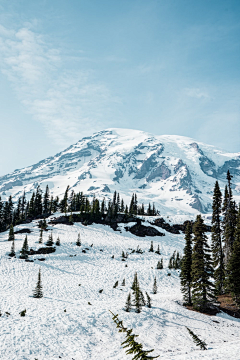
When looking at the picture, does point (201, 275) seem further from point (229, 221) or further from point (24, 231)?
point (24, 231)

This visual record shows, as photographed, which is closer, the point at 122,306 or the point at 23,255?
the point at 122,306

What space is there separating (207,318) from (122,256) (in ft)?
98.3

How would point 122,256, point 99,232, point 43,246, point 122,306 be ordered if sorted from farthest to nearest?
1. point 99,232
2. point 122,256
3. point 43,246
4. point 122,306

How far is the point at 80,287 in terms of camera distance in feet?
103

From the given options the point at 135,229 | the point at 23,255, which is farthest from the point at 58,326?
the point at 135,229

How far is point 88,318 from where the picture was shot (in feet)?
64.0

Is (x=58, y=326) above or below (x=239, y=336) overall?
above

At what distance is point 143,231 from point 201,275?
49468mm

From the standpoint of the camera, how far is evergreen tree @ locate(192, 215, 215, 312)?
26.0 m

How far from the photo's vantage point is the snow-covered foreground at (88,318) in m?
14.6

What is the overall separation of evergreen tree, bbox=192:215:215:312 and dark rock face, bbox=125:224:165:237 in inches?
1818

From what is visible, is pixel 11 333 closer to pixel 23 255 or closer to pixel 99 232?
pixel 23 255

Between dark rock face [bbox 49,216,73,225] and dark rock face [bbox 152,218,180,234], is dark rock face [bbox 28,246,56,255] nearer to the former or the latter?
dark rock face [bbox 49,216,73,225]

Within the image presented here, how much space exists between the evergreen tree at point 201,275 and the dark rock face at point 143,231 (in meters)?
46.2
